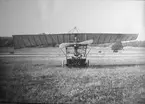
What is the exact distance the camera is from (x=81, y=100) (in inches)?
71.8

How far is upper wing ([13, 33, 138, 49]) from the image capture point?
1.92m

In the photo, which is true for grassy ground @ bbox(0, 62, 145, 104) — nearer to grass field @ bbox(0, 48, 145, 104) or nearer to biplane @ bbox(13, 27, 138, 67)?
grass field @ bbox(0, 48, 145, 104)

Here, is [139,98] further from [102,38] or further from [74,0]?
[74,0]

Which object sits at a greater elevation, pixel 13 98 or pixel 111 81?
pixel 111 81

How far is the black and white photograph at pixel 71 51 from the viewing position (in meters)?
1.88

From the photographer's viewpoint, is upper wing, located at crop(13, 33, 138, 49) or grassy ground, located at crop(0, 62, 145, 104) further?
upper wing, located at crop(13, 33, 138, 49)

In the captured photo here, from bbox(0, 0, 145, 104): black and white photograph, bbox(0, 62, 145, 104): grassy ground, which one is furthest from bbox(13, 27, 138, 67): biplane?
bbox(0, 62, 145, 104): grassy ground

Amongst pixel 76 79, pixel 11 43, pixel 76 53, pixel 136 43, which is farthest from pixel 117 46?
pixel 11 43

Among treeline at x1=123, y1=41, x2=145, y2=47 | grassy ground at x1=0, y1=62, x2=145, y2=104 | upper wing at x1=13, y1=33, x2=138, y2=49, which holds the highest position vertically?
upper wing at x1=13, y1=33, x2=138, y2=49

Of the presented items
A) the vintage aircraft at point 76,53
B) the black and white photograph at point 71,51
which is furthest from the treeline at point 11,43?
the vintage aircraft at point 76,53

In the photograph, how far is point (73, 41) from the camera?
1.93 meters

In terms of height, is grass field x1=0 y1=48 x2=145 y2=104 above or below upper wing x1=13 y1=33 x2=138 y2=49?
below

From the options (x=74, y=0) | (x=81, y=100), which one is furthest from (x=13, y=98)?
(x=74, y=0)

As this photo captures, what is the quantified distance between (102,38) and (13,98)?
1.60 m
